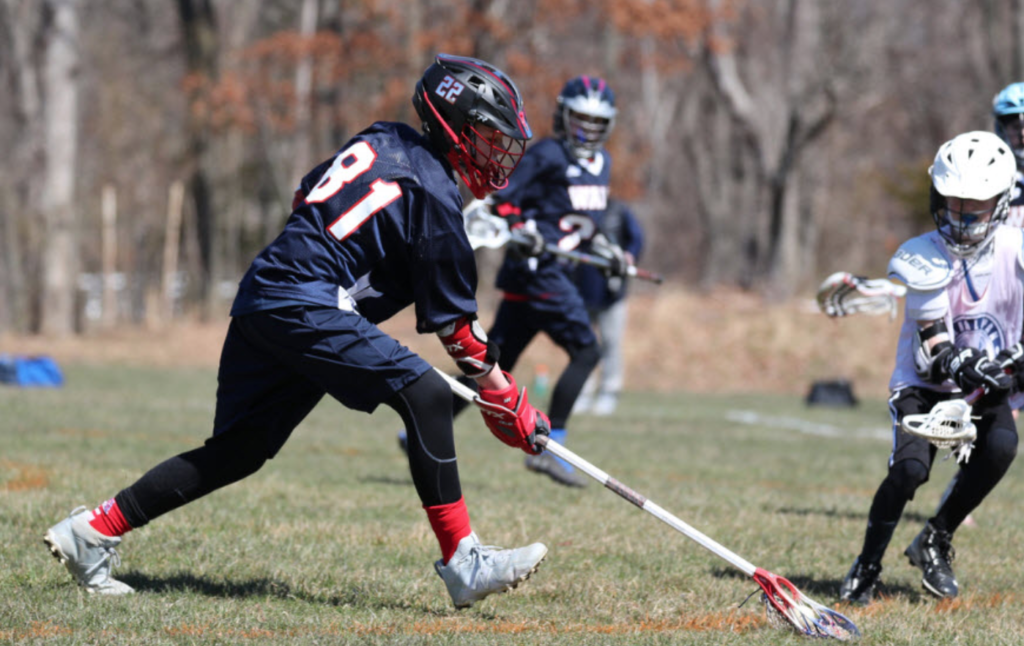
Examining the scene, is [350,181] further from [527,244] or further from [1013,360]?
[527,244]

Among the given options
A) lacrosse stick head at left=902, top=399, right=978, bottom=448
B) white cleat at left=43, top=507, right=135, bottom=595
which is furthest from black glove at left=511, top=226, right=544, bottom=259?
white cleat at left=43, top=507, right=135, bottom=595

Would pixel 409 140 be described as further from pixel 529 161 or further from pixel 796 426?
pixel 796 426

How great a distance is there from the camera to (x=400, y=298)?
14.8 feet

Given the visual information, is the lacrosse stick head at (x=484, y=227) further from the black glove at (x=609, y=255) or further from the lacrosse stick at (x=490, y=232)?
the black glove at (x=609, y=255)

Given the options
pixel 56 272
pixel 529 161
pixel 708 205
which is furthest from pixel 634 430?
pixel 708 205

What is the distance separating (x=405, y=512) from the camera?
22.1 ft

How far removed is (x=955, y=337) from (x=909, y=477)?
0.61 meters

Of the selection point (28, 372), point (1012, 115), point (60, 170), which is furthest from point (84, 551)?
point (60, 170)

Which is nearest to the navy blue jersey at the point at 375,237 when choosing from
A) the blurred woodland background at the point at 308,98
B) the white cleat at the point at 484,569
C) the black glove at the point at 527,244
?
the white cleat at the point at 484,569

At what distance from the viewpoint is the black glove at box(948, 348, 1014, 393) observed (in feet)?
15.8

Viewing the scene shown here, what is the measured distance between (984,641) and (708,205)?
129ft

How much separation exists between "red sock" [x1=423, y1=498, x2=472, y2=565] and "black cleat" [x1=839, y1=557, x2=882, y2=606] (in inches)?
64.2

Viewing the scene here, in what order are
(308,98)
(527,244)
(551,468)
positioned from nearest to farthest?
(551,468), (527,244), (308,98)

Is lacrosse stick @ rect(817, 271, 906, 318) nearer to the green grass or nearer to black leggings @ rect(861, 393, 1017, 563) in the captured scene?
black leggings @ rect(861, 393, 1017, 563)
